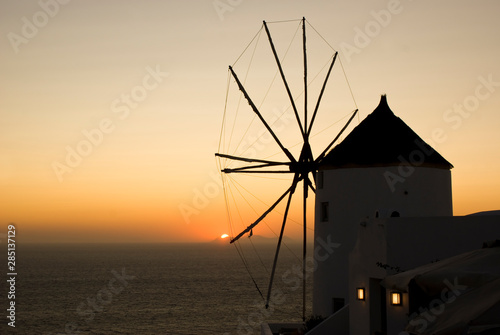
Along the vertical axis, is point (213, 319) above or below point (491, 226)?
below

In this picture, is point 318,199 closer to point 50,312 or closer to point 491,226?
point 491,226

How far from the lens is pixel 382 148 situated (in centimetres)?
2525

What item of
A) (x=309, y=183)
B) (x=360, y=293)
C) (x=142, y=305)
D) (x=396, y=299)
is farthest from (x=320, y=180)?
(x=142, y=305)

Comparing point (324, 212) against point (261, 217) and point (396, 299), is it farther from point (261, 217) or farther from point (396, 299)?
point (396, 299)

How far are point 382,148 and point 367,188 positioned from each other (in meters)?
1.82

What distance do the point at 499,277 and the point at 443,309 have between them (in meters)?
0.99

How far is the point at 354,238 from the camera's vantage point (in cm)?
2500

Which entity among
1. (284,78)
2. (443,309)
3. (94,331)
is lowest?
(94,331)

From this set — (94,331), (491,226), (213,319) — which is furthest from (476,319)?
(213,319)

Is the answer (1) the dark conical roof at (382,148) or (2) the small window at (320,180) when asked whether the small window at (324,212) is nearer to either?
(2) the small window at (320,180)

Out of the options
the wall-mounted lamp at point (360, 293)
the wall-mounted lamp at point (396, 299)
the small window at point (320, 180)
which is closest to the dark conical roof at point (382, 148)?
the small window at point (320, 180)

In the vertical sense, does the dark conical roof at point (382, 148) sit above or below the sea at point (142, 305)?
above

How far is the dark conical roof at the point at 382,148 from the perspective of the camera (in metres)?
24.9

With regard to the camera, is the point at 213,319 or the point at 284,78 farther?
the point at 213,319
